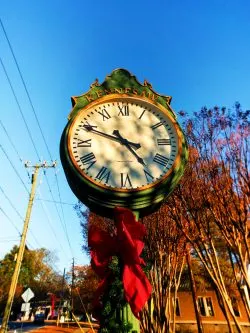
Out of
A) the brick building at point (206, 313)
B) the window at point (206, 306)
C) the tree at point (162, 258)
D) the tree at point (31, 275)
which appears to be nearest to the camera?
the tree at point (162, 258)

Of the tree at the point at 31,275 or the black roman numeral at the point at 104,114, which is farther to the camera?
the tree at the point at 31,275

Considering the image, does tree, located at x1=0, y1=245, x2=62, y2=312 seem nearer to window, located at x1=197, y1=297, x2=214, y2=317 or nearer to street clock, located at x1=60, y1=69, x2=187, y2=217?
window, located at x1=197, y1=297, x2=214, y2=317

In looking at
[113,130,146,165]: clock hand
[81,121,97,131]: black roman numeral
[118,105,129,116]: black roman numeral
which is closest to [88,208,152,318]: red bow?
[113,130,146,165]: clock hand

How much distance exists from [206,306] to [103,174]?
84.7 ft

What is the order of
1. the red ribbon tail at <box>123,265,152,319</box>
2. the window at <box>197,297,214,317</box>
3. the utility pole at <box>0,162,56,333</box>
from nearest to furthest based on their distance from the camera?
1. the red ribbon tail at <box>123,265,152,319</box>
2. the utility pole at <box>0,162,56,333</box>
3. the window at <box>197,297,214,317</box>

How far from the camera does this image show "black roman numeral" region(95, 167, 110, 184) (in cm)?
210

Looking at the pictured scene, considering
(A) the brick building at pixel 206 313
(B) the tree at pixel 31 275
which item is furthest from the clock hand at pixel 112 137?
(B) the tree at pixel 31 275

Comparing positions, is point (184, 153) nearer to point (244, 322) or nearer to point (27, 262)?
point (244, 322)

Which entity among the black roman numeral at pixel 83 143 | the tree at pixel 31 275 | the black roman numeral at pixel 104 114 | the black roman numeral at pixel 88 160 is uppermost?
the tree at pixel 31 275

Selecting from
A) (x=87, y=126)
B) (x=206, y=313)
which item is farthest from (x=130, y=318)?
(x=206, y=313)

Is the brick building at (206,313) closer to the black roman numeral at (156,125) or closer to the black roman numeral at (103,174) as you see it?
the black roman numeral at (156,125)

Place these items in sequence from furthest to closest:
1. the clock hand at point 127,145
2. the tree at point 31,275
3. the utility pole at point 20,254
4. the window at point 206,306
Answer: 1. the tree at point 31,275
2. the window at point 206,306
3. the utility pole at point 20,254
4. the clock hand at point 127,145

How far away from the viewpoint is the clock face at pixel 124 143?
2.12 meters

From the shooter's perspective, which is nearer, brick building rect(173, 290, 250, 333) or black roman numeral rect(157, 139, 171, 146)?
black roman numeral rect(157, 139, 171, 146)
